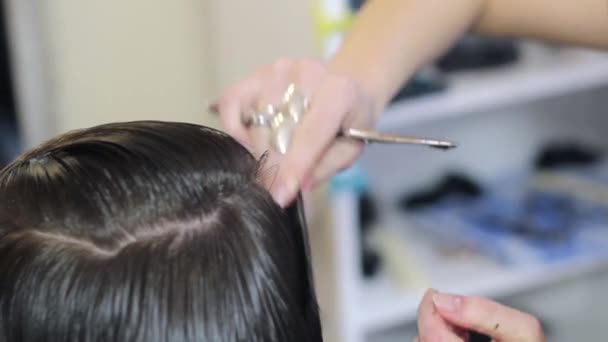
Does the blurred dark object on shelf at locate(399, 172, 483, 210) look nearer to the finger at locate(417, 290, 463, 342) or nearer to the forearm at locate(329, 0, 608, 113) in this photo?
the forearm at locate(329, 0, 608, 113)

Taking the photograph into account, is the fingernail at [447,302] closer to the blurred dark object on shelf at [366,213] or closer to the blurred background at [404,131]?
the blurred background at [404,131]

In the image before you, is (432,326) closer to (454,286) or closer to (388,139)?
(388,139)

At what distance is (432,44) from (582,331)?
3.46 feet

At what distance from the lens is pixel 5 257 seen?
457 mm

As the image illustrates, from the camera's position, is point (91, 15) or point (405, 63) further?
point (91, 15)

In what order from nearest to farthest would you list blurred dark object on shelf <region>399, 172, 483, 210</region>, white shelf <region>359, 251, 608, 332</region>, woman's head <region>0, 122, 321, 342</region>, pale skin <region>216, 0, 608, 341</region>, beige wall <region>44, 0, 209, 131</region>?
woman's head <region>0, 122, 321, 342</region> → pale skin <region>216, 0, 608, 341</region> → white shelf <region>359, 251, 608, 332</region> → beige wall <region>44, 0, 209, 131</region> → blurred dark object on shelf <region>399, 172, 483, 210</region>

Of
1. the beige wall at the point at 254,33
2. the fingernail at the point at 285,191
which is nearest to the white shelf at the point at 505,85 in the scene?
the beige wall at the point at 254,33

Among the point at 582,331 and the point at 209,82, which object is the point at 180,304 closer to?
the point at 209,82

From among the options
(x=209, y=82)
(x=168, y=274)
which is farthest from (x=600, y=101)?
(x=168, y=274)

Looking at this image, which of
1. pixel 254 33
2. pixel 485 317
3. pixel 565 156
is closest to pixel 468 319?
pixel 485 317

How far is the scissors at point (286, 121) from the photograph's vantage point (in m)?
0.63

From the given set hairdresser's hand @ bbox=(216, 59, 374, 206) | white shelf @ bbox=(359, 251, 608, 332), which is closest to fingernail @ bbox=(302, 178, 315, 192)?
hairdresser's hand @ bbox=(216, 59, 374, 206)

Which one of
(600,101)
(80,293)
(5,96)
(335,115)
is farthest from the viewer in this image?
(600,101)

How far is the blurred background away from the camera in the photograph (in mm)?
1097
